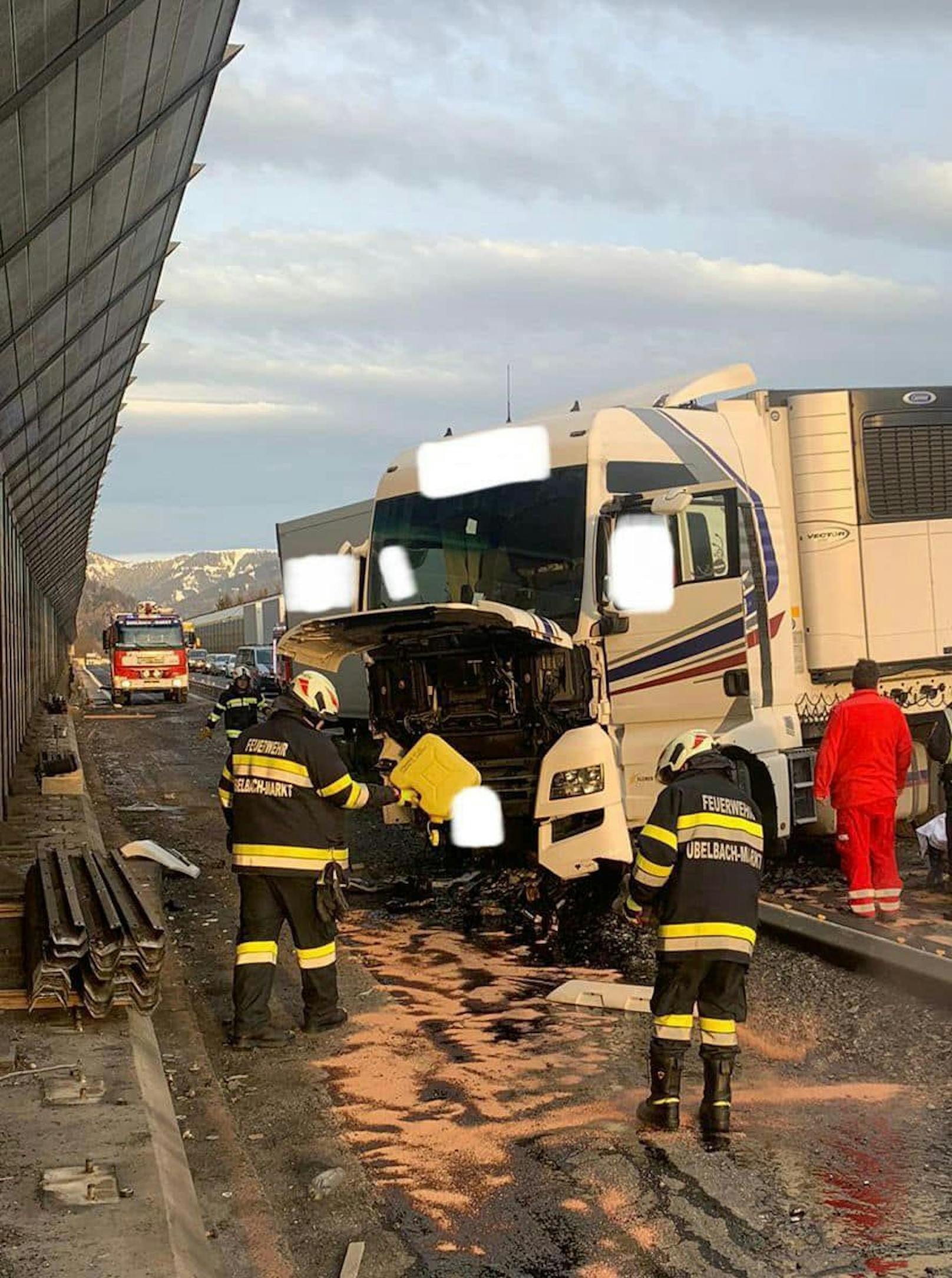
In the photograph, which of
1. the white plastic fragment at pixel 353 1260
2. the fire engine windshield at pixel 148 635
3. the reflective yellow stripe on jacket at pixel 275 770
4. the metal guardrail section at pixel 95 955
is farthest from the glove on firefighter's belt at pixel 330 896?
the fire engine windshield at pixel 148 635

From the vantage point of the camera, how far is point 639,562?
849cm

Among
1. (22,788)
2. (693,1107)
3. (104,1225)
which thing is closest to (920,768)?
(693,1107)

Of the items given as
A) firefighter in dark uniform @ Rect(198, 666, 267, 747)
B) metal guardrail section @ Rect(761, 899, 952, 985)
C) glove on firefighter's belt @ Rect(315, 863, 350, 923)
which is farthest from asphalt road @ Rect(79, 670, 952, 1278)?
firefighter in dark uniform @ Rect(198, 666, 267, 747)

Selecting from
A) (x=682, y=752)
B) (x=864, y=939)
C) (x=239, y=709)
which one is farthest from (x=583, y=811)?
(x=239, y=709)

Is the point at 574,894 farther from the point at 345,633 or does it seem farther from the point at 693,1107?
the point at 693,1107

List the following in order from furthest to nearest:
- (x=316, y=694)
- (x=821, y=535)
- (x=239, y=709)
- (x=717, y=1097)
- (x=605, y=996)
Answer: (x=239, y=709) < (x=821, y=535) < (x=605, y=996) < (x=316, y=694) < (x=717, y=1097)

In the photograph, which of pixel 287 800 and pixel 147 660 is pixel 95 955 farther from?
pixel 147 660

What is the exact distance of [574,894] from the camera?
8875 millimetres

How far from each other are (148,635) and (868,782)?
33.9m

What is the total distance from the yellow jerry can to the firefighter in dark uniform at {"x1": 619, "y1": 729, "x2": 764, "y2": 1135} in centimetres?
323

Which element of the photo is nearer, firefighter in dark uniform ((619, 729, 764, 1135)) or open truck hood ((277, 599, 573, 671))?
firefighter in dark uniform ((619, 729, 764, 1135))

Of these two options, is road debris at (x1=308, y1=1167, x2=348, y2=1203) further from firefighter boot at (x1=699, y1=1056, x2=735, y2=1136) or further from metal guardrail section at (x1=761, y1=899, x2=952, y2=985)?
metal guardrail section at (x1=761, y1=899, x2=952, y2=985)

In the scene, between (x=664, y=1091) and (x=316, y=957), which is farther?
(x=316, y=957)

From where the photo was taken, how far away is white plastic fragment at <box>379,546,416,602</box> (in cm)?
986
